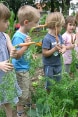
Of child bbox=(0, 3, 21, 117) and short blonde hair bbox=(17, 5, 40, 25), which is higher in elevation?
short blonde hair bbox=(17, 5, 40, 25)

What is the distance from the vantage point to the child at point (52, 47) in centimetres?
320

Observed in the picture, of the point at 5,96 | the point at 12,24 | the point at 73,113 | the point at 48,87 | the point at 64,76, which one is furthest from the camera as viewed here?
the point at 12,24

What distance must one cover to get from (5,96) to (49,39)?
3.44ft

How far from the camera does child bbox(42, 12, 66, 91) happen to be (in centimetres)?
320

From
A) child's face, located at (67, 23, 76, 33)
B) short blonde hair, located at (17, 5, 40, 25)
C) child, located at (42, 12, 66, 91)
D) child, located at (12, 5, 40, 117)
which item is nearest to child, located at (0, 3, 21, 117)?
child, located at (12, 5, 40, 117)

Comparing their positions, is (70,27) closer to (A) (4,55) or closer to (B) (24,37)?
(B) (24,37)

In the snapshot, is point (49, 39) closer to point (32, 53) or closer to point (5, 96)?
point (32, 53)

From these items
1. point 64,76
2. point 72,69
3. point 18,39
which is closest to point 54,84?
point 64,76

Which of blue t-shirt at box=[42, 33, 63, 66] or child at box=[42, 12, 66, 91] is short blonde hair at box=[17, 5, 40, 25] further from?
blue t-shirt at box=[42, 33, 63, 66]

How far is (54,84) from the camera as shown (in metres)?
2.90

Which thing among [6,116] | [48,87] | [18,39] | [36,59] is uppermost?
[18,39]

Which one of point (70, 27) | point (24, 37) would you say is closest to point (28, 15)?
point (24, 37)

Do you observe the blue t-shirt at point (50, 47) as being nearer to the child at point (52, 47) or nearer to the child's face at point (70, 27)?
the child at point (52, 47)

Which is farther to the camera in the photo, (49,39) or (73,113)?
(49,39)
